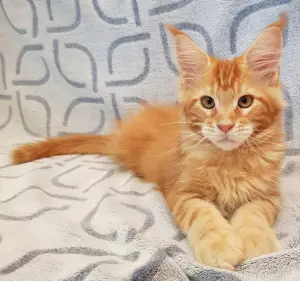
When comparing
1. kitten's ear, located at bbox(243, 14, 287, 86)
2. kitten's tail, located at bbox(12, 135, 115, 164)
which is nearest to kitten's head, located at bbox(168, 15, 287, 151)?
kitten's ear, located at bbox(243, 14, 287, 86)

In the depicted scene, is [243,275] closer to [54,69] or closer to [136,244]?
[136,244]

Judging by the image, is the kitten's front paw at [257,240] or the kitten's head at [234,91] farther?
the kitten's head at [234,91]

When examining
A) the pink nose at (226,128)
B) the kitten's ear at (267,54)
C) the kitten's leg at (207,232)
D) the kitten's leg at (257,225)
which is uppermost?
the kitten's ear at (267,54)

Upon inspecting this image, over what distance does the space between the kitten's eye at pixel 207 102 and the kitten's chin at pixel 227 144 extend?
0.32 ft

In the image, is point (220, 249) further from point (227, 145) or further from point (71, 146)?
point (71, 146)

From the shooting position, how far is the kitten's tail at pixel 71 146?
1.71 meters

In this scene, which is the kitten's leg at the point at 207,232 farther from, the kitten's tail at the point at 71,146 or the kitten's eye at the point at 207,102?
the kitten's tail at the point at 71,146

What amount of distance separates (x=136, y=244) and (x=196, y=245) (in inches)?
5.3

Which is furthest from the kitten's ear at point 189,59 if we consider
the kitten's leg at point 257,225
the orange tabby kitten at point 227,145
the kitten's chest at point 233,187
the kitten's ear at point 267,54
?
the kitten's leg at point 257,225

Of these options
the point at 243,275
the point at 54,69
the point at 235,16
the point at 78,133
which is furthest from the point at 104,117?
the point at 243,275

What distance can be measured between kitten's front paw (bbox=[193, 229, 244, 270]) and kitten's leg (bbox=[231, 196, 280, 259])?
3 cm

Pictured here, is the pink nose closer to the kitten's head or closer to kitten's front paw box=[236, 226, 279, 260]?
the kitten's head

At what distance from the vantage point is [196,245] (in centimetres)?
102

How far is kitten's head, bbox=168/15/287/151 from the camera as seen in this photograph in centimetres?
115
